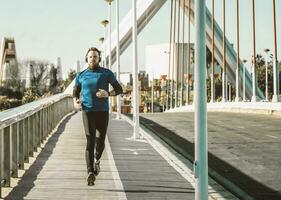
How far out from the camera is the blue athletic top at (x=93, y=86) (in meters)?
8.68

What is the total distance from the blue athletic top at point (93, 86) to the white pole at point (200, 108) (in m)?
2.77

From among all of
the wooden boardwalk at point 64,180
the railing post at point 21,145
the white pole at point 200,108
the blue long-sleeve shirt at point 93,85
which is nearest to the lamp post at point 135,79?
the wooden boardwalk at point 64,180

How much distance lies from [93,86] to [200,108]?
2892 millimetres

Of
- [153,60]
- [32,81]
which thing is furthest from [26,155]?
[153,60]

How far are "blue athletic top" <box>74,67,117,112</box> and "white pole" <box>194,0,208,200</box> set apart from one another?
2.77 metres

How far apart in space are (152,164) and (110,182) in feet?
Answer: 8.24

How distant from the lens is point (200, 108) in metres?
6.07

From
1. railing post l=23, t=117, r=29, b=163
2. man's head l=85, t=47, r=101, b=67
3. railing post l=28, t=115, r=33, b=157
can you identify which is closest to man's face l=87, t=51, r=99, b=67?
man's head l=85, t=47, r=101, b=67

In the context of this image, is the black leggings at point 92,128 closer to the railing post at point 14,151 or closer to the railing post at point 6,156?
the railing post at point 6,156

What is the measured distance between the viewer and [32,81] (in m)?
137

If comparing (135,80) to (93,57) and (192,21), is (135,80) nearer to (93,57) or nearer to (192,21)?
(93,57)

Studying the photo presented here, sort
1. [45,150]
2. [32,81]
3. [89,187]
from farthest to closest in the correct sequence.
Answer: [32,81] → [45,150] → [89,187]

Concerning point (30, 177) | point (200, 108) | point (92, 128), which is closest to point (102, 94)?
point (92, 128)

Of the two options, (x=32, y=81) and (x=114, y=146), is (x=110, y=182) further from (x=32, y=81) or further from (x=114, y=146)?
(x=32, y=81)
